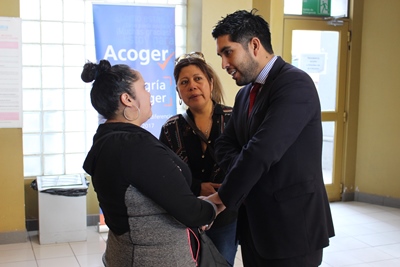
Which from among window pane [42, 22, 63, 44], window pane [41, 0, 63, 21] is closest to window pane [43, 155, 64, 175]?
window pane [42, 22, 63, 44]

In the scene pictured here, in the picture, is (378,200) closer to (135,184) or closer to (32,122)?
(32,122)

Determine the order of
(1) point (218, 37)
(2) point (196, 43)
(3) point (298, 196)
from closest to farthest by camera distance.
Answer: (3) point (298, 196)
(1) point (218, 37)
(2) point (196, 43)

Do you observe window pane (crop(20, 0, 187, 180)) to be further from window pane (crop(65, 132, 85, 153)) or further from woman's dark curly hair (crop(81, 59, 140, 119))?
woman's dark curly hair (crop(81, 59, 140, 119))

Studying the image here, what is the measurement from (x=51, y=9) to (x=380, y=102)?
3890 millimetres

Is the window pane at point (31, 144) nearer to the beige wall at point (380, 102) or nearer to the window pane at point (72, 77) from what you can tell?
the window pane at point (72, 77)

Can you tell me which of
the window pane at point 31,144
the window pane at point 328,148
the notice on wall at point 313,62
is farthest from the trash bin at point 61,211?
the window pane at point 328,148

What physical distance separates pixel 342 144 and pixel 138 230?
4804 millimetres

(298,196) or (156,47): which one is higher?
(156,47)

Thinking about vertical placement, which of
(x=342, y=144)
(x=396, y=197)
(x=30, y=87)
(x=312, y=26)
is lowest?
(x=396, y=197)

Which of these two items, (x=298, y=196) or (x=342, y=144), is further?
(x=342, y=144)

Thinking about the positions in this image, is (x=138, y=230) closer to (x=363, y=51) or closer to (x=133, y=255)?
(x=133, y=255)

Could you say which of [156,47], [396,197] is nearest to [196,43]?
[156,47]

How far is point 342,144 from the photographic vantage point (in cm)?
593

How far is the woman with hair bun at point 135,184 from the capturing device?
152 centimetres
